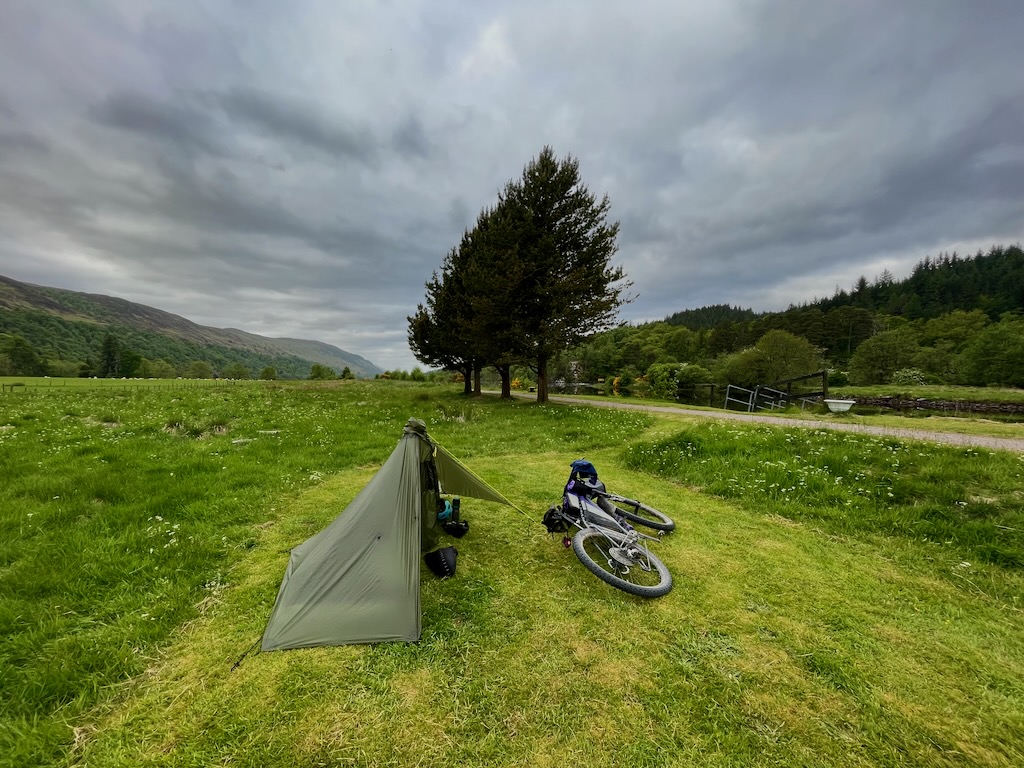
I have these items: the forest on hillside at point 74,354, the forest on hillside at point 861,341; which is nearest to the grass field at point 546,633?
the forest on hillside at point 861,341

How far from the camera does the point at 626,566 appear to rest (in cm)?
550

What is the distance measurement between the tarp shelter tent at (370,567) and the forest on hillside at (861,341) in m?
18.8

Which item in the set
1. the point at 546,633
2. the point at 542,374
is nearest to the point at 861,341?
the point at 542,374

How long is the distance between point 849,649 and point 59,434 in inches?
796

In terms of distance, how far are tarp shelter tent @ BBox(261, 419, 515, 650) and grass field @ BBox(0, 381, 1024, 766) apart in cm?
27

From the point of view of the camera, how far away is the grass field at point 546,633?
9.93ft

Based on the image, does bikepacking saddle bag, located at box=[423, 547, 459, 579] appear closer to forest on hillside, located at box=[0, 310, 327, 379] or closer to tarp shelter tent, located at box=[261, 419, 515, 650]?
tarp shelter tent, located at box=[261, 419, 515, 650]

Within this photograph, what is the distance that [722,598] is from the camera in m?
4.91

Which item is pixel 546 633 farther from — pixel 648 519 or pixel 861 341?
pixel 861 341

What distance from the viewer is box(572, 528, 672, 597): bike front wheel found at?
16.6 ft

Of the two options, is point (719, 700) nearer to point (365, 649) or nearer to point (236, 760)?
point (365, 649)

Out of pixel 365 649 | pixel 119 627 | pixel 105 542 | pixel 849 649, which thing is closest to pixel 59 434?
pixel 105 542

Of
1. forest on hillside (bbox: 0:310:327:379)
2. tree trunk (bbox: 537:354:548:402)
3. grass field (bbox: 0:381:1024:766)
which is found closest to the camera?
grass field (bbox: 0:381:1024:766)

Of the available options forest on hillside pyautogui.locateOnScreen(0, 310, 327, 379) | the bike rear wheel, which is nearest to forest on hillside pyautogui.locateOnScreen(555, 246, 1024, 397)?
the bike rear wheel
